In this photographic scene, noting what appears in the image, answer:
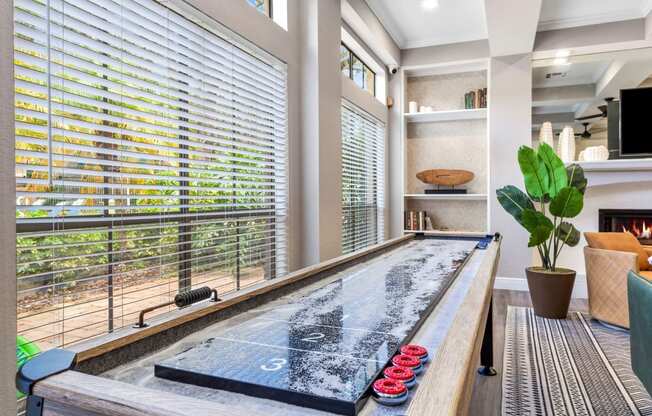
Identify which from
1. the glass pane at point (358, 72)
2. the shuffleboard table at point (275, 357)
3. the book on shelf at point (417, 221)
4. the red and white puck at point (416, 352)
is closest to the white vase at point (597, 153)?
the book on shelf at point (417, 221)

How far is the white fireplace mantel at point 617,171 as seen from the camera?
4.40m

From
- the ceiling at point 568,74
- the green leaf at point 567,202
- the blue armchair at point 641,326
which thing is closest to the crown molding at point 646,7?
the ceiling at point 568,74

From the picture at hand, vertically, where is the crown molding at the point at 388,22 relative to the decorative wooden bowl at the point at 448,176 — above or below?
above

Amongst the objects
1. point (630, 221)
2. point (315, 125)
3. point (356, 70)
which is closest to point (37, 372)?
point (315, 125)

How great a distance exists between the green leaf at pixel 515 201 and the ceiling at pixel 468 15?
1806 millimetres

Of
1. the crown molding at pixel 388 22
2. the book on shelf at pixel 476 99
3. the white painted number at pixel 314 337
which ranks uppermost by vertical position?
the crown molding at pixel 388 22

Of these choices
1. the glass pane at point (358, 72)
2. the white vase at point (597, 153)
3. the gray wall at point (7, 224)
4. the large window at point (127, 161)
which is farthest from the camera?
the glass pane at point (358, 72)

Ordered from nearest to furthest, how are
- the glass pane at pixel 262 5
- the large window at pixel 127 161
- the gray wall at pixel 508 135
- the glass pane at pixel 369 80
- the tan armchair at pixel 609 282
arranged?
the large window at pixel 127 161
the glass pane at pixel 262 5
the tan armchair at pixel 609 282
the gray wall at pixel 508 135
the glass pane at pixel 369 80

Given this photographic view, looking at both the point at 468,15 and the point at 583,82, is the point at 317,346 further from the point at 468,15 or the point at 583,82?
the point at 583,82

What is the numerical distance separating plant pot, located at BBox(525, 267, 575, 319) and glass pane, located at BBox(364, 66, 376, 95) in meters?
2.81

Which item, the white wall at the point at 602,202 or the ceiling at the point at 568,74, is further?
the ceiling at the point at 568,74

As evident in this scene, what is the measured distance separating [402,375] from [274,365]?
10.5 inches

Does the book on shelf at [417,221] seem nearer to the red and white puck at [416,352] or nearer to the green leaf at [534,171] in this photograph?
the green leaf at [534,171]

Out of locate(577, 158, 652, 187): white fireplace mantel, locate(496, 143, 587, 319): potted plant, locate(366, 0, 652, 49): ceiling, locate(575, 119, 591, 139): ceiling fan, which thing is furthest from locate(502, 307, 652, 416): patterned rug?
locate(366, 0, 652, 49): ceiling
